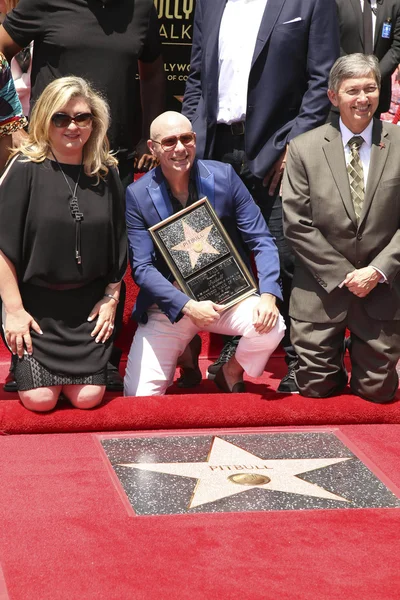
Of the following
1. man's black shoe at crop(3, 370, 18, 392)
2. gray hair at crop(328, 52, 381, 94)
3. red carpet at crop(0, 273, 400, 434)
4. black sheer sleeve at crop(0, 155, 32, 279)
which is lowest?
man's black shoe at crop(3, 370, 18, 392)

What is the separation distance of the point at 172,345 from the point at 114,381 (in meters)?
0.38

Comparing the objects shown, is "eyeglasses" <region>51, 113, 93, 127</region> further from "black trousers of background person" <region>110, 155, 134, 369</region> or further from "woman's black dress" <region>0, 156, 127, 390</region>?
"black trousers of background person" <region>110, 155, 134, 369</region>

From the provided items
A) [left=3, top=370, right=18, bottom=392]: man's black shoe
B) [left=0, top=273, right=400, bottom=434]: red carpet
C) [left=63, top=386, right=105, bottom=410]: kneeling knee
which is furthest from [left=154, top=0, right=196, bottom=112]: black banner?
[left=63, top=386, right=105, bottom=410]: kneeling knee

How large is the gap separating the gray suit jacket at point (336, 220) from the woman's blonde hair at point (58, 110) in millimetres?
919

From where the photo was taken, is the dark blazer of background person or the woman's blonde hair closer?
the woman's blonde hair

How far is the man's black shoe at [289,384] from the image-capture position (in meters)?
5.17

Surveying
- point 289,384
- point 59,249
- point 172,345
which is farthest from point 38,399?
point 289,384

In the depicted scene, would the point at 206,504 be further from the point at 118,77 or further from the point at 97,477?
the point at 118,77

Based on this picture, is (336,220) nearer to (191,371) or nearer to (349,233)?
(349,233)

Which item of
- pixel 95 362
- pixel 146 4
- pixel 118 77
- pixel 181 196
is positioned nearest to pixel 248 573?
pixel 95 362

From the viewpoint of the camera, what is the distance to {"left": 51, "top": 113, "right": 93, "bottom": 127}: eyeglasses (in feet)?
15.0

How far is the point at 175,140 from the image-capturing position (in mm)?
4812

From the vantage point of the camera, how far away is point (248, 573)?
10.7ft

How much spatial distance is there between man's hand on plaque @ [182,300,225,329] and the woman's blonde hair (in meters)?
0.75
